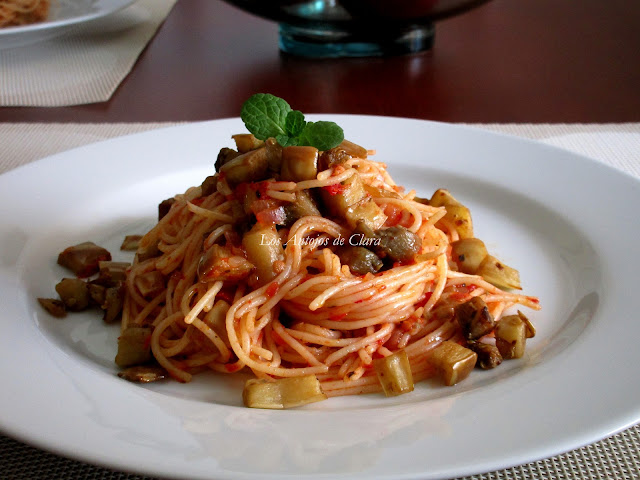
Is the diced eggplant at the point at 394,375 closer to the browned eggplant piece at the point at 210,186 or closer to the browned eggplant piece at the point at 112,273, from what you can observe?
the browned eggplant piece at the point at 210,186

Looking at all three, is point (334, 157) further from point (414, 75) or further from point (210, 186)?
point (414, 75)

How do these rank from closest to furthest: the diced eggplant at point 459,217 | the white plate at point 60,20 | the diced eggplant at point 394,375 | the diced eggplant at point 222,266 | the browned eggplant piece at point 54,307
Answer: the diced eggplant at point 394,375 → the diced eggplant at point 222,266 → the browned eggplant piece at point 54,307 → the diced eggplant at point 459,217 → the white plate at point 60,20

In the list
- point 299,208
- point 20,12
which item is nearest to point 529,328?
point 299,208

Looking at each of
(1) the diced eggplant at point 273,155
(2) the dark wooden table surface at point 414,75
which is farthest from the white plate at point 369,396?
(2) the dark wooden table surface at point 414,75

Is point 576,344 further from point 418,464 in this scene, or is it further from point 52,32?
point 52,32

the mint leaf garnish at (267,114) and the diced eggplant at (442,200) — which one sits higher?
the mint leaf garnish at (267,114)

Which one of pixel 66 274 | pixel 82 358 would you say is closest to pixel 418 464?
pixel 82 358
